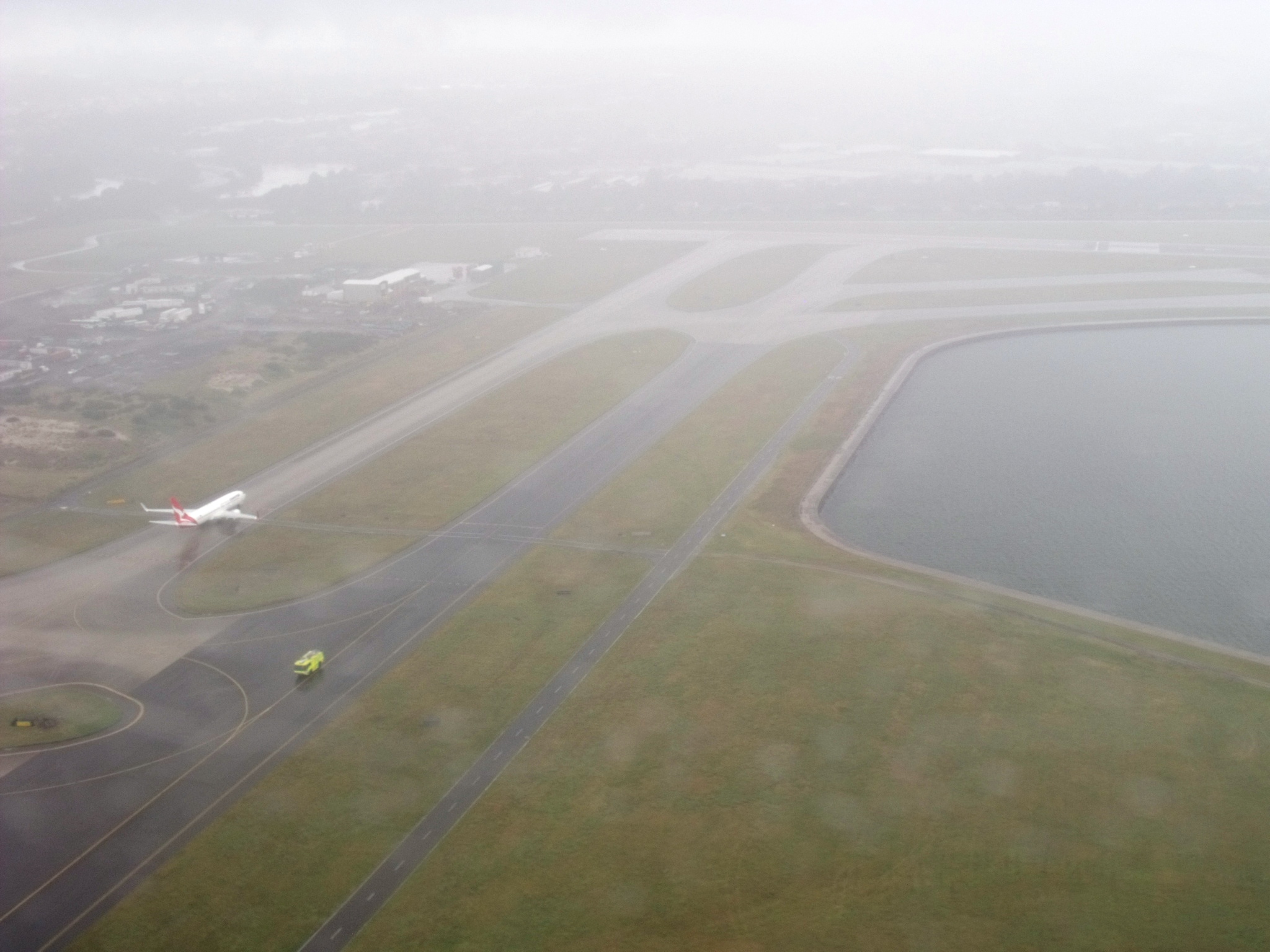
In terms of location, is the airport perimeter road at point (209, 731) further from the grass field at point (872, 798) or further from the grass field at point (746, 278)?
the grass field at point (746, 278)

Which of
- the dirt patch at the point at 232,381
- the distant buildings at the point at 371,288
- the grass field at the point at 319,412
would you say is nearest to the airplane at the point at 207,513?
the grass field at the point at 319,412

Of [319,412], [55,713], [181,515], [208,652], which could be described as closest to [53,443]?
[319,412]

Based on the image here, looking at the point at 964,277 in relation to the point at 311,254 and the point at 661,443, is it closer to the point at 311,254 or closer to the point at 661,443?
the point at 661,443

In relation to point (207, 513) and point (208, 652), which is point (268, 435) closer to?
point (207, 513)

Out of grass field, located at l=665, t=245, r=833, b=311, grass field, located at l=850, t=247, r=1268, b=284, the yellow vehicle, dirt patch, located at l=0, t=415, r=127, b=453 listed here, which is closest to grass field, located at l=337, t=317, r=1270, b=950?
the yellow vehicle

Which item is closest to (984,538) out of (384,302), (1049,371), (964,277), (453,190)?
(1049,371)

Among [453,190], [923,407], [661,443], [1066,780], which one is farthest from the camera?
[453,190]
